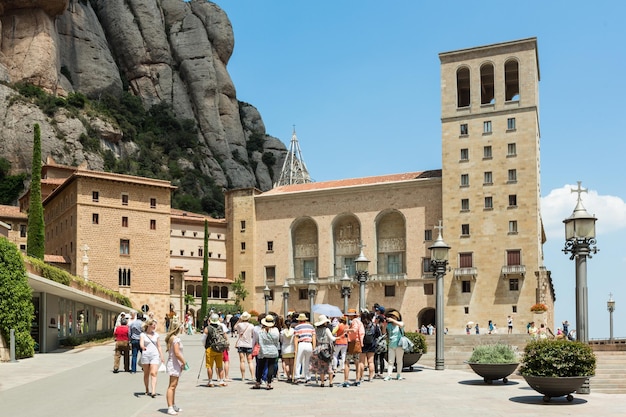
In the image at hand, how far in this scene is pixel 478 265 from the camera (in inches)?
2584

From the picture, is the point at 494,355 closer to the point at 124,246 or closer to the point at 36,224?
the point at 36,224

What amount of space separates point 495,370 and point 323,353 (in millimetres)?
3694

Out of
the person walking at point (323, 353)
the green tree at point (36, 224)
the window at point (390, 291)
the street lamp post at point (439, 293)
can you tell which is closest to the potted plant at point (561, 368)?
→ the person walking at point (323, 353)

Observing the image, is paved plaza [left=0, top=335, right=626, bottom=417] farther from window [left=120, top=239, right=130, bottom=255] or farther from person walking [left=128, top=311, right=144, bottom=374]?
window [left=120, top=239, right=130, bottom=255]

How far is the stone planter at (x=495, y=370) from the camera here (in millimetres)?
16203

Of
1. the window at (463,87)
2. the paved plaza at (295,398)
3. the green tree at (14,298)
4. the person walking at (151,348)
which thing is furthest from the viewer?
the window at (463,87)

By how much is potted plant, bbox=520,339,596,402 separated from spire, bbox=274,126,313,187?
106 metres

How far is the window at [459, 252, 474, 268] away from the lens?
217ft

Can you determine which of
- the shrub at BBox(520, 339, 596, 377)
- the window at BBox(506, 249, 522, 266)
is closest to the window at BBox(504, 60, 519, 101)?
the window at BBox(506, 249, 522, 266)

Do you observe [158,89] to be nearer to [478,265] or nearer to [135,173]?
[135,173]

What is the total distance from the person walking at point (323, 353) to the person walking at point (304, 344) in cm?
54

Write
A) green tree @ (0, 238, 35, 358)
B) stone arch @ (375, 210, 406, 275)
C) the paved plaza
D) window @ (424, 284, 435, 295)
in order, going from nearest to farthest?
the paved plaza < green tree @ (0, 238, 35, 358) < window @ (424, 284, 435, 295) < stone arch @ (375, 210, 406, 275)

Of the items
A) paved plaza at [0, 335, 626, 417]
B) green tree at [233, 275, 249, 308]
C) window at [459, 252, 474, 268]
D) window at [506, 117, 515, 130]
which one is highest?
window at [506, 117, 515, 130]

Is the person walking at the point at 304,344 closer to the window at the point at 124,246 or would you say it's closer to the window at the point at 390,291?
the window at the point at 124,246
